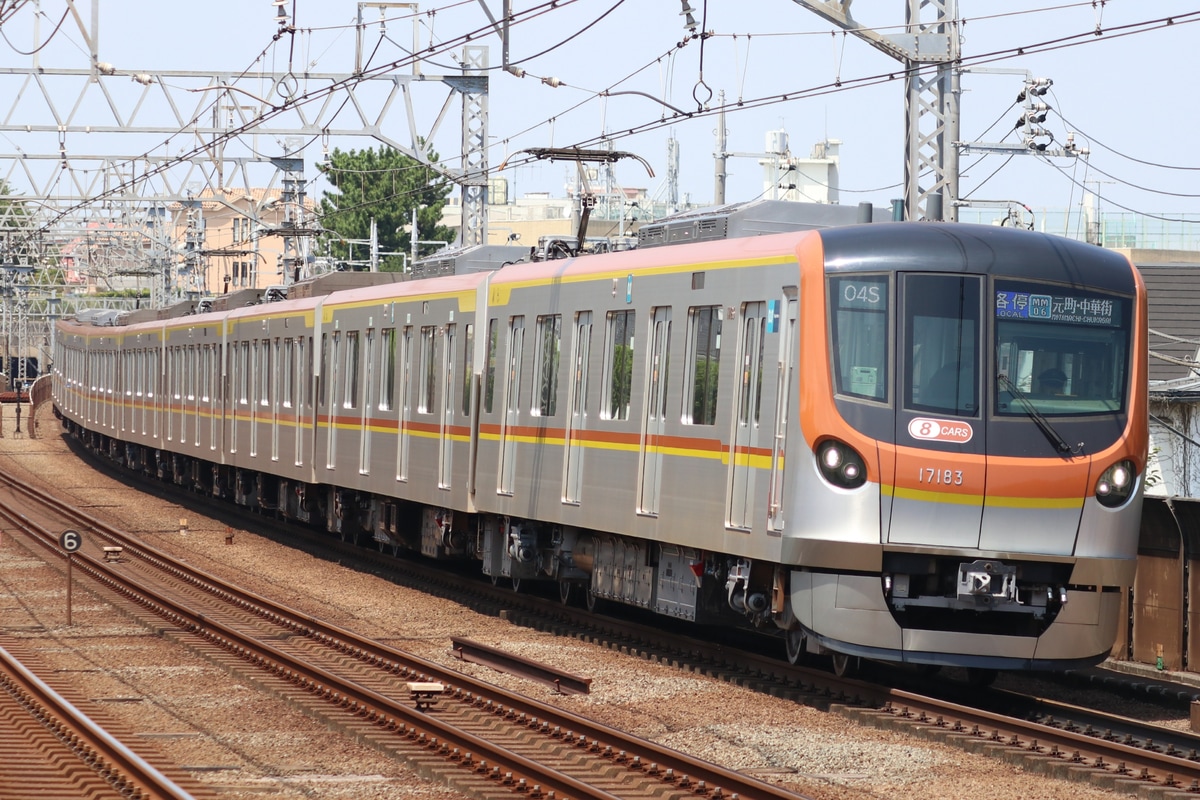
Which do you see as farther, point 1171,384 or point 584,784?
point 1171,384

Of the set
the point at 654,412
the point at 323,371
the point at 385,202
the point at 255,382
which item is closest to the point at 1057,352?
the point at 654,412

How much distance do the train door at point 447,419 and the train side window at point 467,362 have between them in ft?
1.09

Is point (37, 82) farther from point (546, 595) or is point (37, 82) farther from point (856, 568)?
point (856, 568)

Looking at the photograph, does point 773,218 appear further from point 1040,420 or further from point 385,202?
point 385,202

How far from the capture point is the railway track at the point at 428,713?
9203 mm

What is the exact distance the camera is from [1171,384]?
19.3m

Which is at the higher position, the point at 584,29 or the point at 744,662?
the point at 584,29

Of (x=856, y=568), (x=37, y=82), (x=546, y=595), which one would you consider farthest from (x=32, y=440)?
(x=856, y=568)

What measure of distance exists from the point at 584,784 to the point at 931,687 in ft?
14.2

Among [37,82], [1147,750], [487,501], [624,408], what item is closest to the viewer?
[1147,750]

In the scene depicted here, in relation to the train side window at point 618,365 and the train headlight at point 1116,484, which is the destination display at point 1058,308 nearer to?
the train headlight at point 1116,484

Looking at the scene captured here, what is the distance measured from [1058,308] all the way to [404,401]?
9.81 metres

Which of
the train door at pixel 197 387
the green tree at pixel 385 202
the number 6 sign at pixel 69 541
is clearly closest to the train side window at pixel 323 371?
the number 6 sign at pixel 69 541

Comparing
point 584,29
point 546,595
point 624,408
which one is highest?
point 584,29
